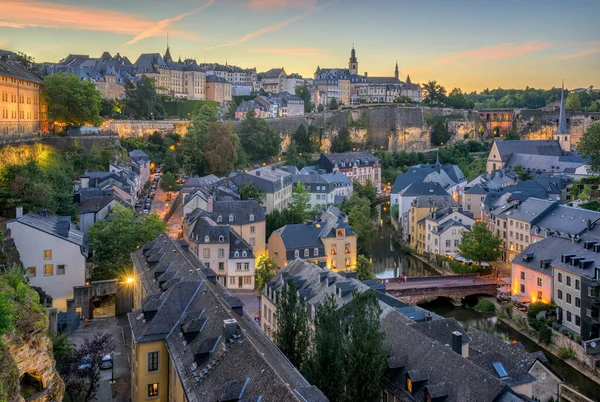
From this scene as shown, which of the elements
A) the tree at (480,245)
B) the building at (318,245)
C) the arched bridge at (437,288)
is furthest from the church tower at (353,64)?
the arched bridge at (437,288)

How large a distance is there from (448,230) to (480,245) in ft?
14.9

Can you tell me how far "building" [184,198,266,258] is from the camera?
3878 centimetres

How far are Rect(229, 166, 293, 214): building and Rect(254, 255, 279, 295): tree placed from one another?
1293cm

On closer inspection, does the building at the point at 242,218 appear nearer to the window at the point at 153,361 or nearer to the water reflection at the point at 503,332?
the water reflection at the point at 503,332

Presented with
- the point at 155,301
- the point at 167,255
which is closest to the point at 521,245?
the point at 167,255

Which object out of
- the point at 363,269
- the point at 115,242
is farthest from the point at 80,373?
the point at 363,269

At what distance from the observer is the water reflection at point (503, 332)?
24.9 m

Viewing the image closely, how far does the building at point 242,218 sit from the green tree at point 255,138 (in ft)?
96.7

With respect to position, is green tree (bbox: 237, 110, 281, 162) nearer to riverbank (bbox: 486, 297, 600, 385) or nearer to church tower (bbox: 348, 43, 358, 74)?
riverbank (bbox: 486, 297, 600, 385)

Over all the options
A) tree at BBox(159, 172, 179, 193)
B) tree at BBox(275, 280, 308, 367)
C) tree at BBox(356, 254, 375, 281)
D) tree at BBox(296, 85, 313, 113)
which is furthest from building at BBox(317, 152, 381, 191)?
tree at BBox(275, 280, 308, 367)

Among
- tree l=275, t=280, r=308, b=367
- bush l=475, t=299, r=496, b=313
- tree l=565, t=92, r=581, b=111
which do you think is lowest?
bush l=475, t=299, r=496, b=313

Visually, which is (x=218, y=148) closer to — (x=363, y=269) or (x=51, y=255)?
(x=363, y=269)

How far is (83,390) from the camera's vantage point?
18.9m

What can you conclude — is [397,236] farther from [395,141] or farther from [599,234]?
[395,141]
